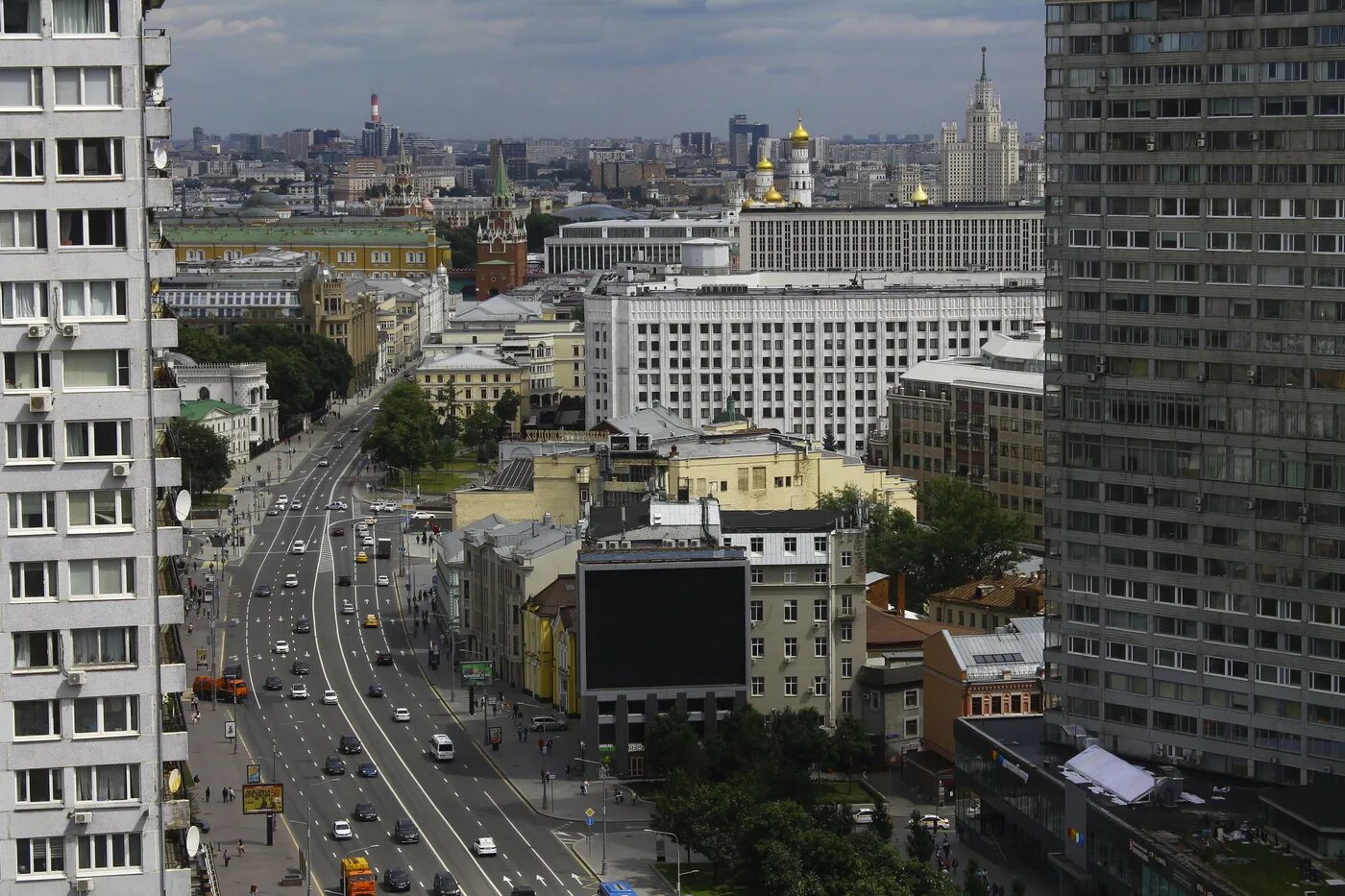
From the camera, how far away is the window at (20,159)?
43469 millimetres

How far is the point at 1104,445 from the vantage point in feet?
315

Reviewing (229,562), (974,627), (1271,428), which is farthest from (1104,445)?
(229,562)

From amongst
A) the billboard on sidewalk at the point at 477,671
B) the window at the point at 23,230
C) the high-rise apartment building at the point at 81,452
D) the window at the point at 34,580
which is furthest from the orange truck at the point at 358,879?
the window at the point at 23,230

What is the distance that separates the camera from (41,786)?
44.2 m

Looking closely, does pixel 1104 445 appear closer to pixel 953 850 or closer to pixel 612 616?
pixel 953 850

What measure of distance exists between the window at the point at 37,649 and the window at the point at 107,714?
80cm

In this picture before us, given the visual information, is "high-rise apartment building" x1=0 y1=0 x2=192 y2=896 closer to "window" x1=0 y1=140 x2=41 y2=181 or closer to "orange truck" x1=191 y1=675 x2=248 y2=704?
"window" x1=0 y1=140 x2=41 y2=181

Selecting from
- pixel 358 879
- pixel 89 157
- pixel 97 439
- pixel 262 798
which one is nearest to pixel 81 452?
pixel 97 439

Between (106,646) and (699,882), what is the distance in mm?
56128

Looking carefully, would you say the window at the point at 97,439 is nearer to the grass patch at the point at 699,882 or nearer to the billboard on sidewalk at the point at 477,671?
the grass patch at the point at 699,882

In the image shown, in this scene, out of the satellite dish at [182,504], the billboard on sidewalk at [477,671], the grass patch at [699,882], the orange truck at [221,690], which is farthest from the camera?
the orange truck at [221,690]

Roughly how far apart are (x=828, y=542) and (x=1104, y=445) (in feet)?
81.0

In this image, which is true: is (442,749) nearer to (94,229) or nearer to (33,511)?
(33,511)

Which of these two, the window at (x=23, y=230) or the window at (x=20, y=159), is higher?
the window at (x=20, y=159)
